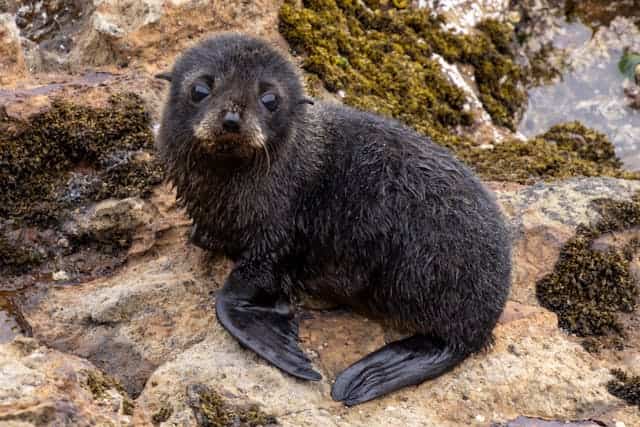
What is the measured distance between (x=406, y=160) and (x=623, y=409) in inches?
91.4

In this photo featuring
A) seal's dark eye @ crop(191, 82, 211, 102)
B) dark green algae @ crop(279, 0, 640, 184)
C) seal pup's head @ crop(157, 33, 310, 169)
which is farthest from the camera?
dark green algae @ crop(279, 0, 640, 184)

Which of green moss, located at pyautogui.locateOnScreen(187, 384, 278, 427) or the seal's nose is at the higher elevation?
the seal's nose

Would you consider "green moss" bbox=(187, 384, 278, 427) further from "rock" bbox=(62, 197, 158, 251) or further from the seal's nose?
"rock" bbox=(62, 197, 158, 251)

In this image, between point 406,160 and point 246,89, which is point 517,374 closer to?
point 406,160

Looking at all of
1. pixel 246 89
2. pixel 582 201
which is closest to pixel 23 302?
pixel 246 89

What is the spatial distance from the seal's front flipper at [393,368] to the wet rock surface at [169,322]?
8 centimetres

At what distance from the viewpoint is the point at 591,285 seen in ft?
21.9

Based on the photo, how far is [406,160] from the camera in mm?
5945

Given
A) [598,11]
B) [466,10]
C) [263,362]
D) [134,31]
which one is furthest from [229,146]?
[598,11]

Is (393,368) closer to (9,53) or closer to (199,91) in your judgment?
(199,91)

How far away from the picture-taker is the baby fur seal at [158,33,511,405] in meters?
5.51

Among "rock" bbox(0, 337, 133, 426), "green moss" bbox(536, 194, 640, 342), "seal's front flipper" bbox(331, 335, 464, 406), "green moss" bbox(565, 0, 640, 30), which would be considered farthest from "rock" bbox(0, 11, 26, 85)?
"green moss" bbox(565, 0, 640, 30)

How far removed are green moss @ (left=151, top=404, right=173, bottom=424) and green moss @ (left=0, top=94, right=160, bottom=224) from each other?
2.57 metres

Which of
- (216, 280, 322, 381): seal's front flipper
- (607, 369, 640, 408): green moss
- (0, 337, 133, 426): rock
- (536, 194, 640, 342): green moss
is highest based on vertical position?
(536, 194, 640, 342): green moss
